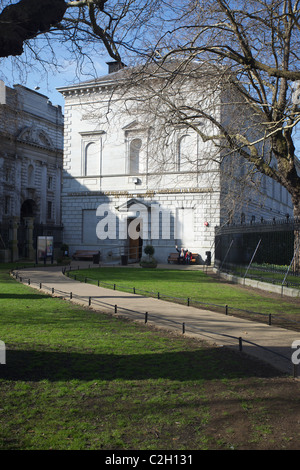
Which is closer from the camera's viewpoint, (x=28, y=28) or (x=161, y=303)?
(x=28, y=28)

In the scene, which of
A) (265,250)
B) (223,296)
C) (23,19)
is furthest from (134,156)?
(23,19)

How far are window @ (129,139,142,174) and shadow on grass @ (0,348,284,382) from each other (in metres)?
30.8

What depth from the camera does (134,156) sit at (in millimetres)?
38250

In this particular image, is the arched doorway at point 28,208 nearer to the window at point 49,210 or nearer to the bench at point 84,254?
the window at point 49,210

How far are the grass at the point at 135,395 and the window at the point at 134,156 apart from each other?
29.8 meters

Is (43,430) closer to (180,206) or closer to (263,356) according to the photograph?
(263,356)

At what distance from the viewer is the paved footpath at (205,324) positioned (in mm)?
7777

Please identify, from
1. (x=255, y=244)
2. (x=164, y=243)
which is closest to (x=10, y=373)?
(x=255, y=244)

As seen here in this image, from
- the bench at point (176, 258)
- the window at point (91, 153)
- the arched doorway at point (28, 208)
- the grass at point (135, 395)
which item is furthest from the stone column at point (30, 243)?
the grass at point (135, 395)

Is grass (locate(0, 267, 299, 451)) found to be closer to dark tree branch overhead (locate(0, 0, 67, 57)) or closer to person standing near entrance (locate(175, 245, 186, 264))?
dark tree branch overhead (locate(0, 0, 67, 57))

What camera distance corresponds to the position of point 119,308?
1191cm

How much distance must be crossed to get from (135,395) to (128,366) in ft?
3.93

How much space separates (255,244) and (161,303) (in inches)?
342

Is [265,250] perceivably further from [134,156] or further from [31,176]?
[31,176]
